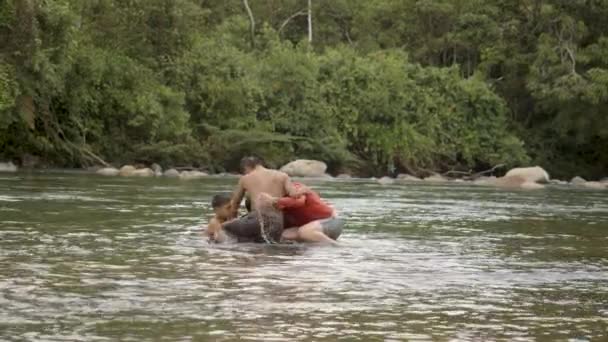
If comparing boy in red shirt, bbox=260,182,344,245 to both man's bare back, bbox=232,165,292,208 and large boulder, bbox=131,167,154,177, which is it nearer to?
man's bare back, bbox=232,165,292,208

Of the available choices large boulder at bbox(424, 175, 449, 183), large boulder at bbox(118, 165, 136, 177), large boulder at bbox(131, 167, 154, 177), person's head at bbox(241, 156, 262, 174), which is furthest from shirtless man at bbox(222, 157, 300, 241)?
large boulder at bbox(424, 175, 449, 183)

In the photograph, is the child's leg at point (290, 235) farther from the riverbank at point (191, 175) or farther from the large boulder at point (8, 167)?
the large boulder at point (8, 167)

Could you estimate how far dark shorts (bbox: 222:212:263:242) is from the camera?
1711 centimetres

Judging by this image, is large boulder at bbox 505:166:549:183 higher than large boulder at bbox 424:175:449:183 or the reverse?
higher

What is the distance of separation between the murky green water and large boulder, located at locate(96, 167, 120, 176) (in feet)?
57.3

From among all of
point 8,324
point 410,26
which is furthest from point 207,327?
point 410,26

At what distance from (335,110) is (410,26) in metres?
12.8

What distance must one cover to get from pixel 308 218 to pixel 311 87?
123ft

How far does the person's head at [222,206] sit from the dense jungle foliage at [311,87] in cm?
2002

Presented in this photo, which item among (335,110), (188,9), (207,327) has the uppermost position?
(188,9)

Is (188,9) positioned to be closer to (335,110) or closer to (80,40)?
(80,40)

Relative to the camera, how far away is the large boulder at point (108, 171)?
138 ft

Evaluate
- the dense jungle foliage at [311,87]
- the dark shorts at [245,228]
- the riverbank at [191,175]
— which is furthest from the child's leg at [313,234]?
the riverbank at [191,175]

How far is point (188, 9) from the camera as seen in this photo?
157 feet
